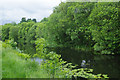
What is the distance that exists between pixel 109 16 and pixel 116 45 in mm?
5579

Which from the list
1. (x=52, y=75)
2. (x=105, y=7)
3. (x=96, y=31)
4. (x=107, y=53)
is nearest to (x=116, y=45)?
(x=107, y=53)

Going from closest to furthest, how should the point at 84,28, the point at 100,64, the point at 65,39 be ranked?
the point at 100,64
the point at 84,28
the point at 65,39

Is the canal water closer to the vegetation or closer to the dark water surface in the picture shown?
the dark water surface

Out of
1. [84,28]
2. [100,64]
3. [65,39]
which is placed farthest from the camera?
[65,39]

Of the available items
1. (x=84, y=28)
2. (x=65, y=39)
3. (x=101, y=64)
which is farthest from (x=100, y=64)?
(x=65, y=39)

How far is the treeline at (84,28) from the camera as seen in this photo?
23.5 metres

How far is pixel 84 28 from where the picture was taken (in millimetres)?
33688

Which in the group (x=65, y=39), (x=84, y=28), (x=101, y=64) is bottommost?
(x=101, y=64)

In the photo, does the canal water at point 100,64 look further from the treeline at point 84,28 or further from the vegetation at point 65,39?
the treeline at point 84,28

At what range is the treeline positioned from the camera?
23.5 meters

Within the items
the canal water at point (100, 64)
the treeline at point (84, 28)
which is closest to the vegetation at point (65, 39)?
the treeline at point (84, 28)

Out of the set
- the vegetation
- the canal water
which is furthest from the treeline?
the canal water

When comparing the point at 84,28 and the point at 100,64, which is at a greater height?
the point at 84,28

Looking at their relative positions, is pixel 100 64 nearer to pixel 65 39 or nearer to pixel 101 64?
pixel 101 64
